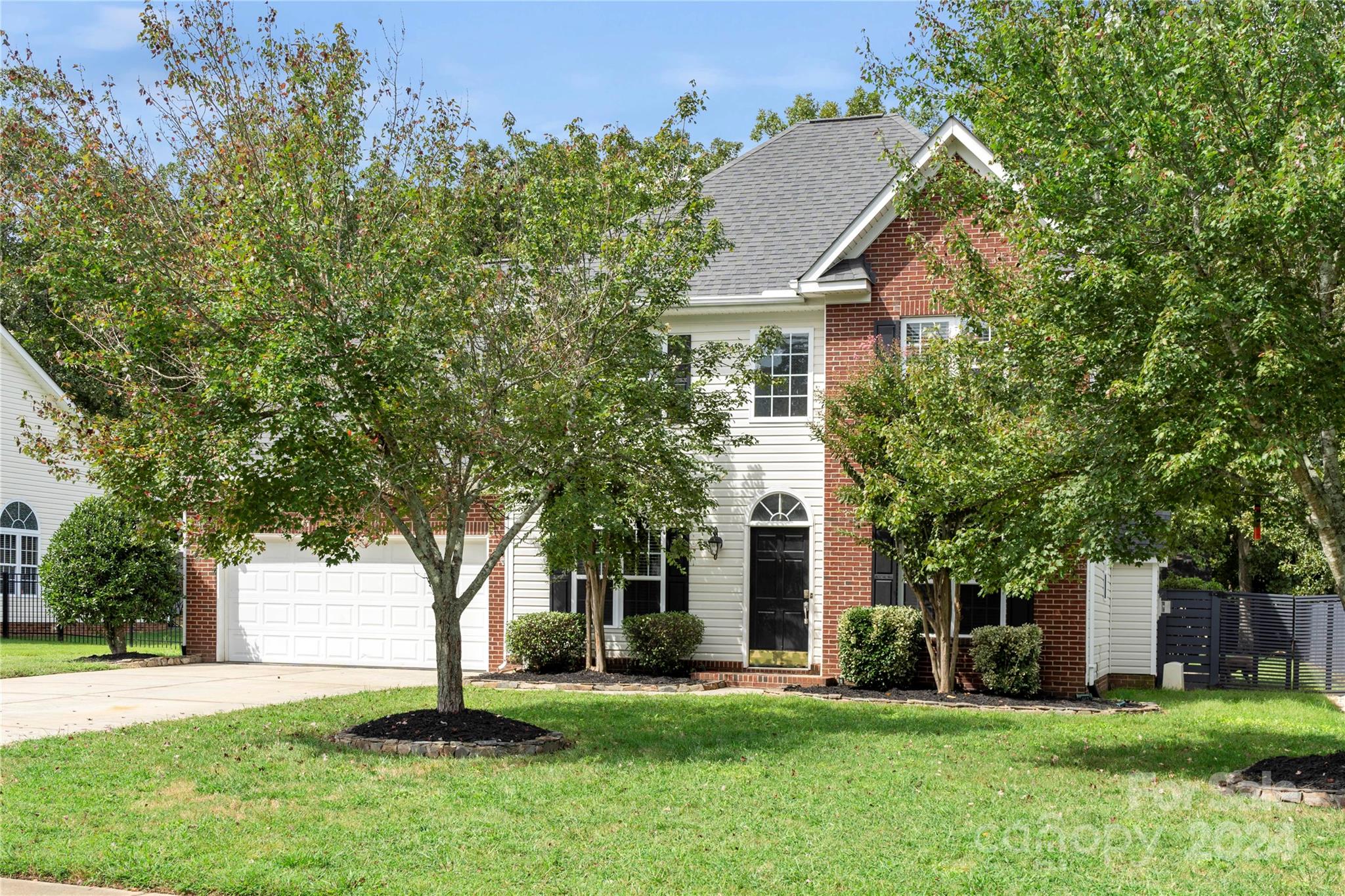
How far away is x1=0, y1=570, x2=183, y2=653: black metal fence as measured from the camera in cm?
2697

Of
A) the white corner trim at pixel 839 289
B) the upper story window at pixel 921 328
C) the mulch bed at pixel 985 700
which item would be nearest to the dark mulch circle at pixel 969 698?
the mulch bed at pixel 985 700

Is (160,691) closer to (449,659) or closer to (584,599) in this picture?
(449,659)

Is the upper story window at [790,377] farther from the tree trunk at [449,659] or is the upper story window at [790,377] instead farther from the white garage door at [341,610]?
the tree trunk at [449,659]

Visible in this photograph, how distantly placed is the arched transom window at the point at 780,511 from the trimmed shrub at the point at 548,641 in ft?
10.7

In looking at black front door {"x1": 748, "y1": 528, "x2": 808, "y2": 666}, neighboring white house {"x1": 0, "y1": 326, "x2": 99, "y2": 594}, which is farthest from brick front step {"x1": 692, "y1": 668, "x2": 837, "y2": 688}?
neighboring white house {"x1": 0, "y1": 326, "x2": 99, "y2": 594}

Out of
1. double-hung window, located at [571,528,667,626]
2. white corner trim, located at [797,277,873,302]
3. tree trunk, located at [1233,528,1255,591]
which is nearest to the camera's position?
white corner trim, located at [797,277,873,302]

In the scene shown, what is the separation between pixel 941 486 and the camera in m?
10.8

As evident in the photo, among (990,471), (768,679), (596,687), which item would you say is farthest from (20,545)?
(990,471)

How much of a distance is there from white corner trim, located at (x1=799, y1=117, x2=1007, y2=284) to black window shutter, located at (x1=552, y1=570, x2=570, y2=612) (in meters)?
6.16

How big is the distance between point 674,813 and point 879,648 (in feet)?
28.0

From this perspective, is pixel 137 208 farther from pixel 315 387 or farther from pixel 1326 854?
pixel 1326 854

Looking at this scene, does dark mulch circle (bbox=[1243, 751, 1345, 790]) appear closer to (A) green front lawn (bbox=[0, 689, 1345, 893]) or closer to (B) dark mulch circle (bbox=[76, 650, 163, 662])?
(A) green front lawn (bbox=[0, 689, 1345, 893])

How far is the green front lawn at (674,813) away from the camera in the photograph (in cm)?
714

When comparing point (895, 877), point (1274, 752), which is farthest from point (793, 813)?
point (1274, 752)
